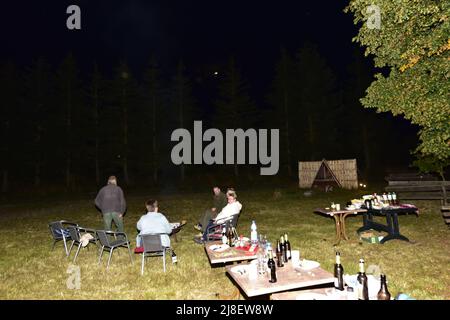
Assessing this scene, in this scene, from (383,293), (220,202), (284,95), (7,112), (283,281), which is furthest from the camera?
(284,95)

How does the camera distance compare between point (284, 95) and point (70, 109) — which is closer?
point (70, 109)

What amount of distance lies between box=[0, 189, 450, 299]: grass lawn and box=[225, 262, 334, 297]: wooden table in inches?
75.7

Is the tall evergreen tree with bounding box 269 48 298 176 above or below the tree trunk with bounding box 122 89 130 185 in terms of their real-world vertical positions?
above

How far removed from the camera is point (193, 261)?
791 cm

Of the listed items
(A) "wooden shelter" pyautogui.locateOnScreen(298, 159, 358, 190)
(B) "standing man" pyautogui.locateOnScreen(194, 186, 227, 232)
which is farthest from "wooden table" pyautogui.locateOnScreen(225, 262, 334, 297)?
(A) "wooden shelter" pyautogui.locateOnScreen(298, 159, 358, 190)

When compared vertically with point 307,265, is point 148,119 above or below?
above

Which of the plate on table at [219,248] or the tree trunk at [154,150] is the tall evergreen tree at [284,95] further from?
the plate on table at [219,248]

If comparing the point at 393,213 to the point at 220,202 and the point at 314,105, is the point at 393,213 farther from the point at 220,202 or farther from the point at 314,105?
the point at 314,105

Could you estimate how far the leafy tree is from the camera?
731 cm

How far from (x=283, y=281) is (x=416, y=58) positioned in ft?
21.9

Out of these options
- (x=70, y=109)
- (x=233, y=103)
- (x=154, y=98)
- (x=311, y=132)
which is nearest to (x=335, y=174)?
(x=311, y=132)

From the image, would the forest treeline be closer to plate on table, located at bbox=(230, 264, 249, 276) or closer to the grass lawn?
the grass lawn

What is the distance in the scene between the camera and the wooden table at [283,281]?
3998 millimetres

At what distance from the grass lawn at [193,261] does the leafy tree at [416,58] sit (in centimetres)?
323
